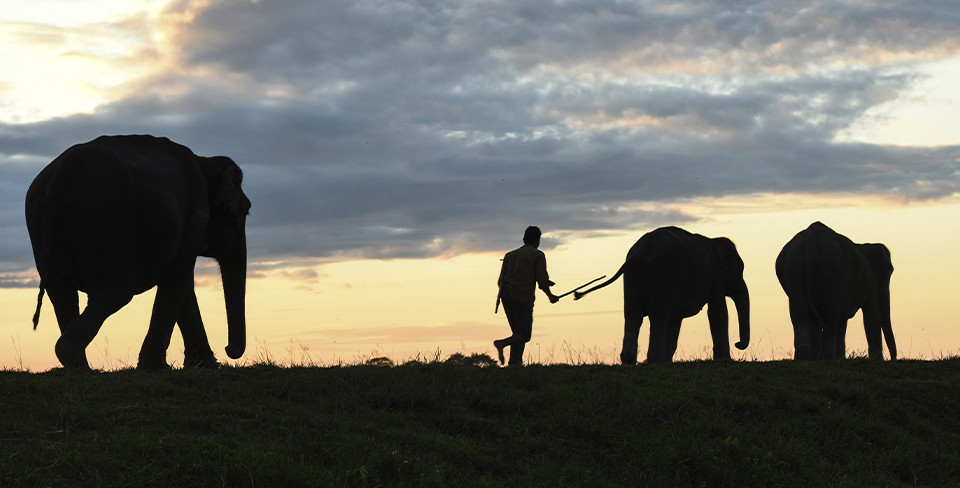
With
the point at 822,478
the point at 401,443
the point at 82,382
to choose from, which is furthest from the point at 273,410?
the point at 822,478

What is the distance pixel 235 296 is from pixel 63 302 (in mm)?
3287

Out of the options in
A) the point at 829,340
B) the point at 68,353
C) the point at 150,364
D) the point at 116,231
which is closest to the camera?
the point at 68,353

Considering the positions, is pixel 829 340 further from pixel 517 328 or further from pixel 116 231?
pixel 116 231

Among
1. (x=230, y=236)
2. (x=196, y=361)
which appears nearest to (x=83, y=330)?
(x=196, y=361)

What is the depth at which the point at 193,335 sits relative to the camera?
16.0 metres

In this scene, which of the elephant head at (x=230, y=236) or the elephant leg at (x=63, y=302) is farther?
the elephant head at (x=230, y=236)

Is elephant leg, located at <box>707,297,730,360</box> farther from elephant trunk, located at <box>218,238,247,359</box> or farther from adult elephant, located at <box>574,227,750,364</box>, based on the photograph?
elephant trunk, located at <box>218,238,247,359</box>

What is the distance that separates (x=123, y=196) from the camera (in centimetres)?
1372

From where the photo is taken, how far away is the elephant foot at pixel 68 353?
13312mm

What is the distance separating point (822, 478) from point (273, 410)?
5649mm

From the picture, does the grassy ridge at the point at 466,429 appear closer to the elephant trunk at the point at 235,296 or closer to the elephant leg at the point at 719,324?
the elephant trunk at the point at 235,296

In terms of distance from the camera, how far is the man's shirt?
1714cm

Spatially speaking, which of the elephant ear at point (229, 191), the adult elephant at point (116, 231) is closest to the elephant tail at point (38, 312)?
A: the adult elephant at point (116, 231)

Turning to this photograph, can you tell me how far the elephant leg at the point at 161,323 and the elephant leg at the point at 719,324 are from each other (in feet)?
32.6
